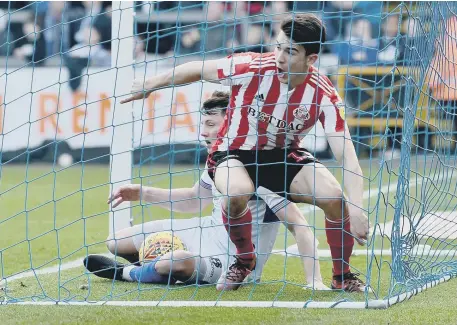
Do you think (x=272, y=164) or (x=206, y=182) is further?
(x=206, y=182)

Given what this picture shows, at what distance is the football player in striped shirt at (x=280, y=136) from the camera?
4.76 m

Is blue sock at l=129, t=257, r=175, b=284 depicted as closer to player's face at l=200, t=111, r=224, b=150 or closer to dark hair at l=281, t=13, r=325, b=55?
player's face at l=200, t=111, r=224, b=150

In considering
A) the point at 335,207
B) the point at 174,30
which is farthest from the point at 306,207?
the point at 174,30

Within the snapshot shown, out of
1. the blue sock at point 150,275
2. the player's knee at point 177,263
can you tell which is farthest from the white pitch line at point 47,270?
the player's knee at point 177,263

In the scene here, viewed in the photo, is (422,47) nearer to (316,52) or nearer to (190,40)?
(316,52)

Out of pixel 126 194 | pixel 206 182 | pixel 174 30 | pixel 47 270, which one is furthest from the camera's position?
pixel 174 30

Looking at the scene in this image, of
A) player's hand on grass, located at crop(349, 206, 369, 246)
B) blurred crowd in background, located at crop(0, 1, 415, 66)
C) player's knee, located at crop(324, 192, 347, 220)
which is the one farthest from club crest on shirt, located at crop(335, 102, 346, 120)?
blurred crowd in background, located at crop(0, 1, 415, 66)

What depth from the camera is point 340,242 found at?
4.89m

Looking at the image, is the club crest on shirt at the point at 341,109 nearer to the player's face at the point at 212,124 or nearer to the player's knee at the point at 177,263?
the player's face at the point at 212,124

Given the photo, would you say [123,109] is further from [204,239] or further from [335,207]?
[335,207]

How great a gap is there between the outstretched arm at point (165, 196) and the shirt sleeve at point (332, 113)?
0.81 metres

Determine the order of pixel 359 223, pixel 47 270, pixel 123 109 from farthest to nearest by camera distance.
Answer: pixel 123 109 → pixel 47 270 → pixel 359 223

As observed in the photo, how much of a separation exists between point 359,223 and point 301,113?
69 cm

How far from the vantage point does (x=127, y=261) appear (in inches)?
234
